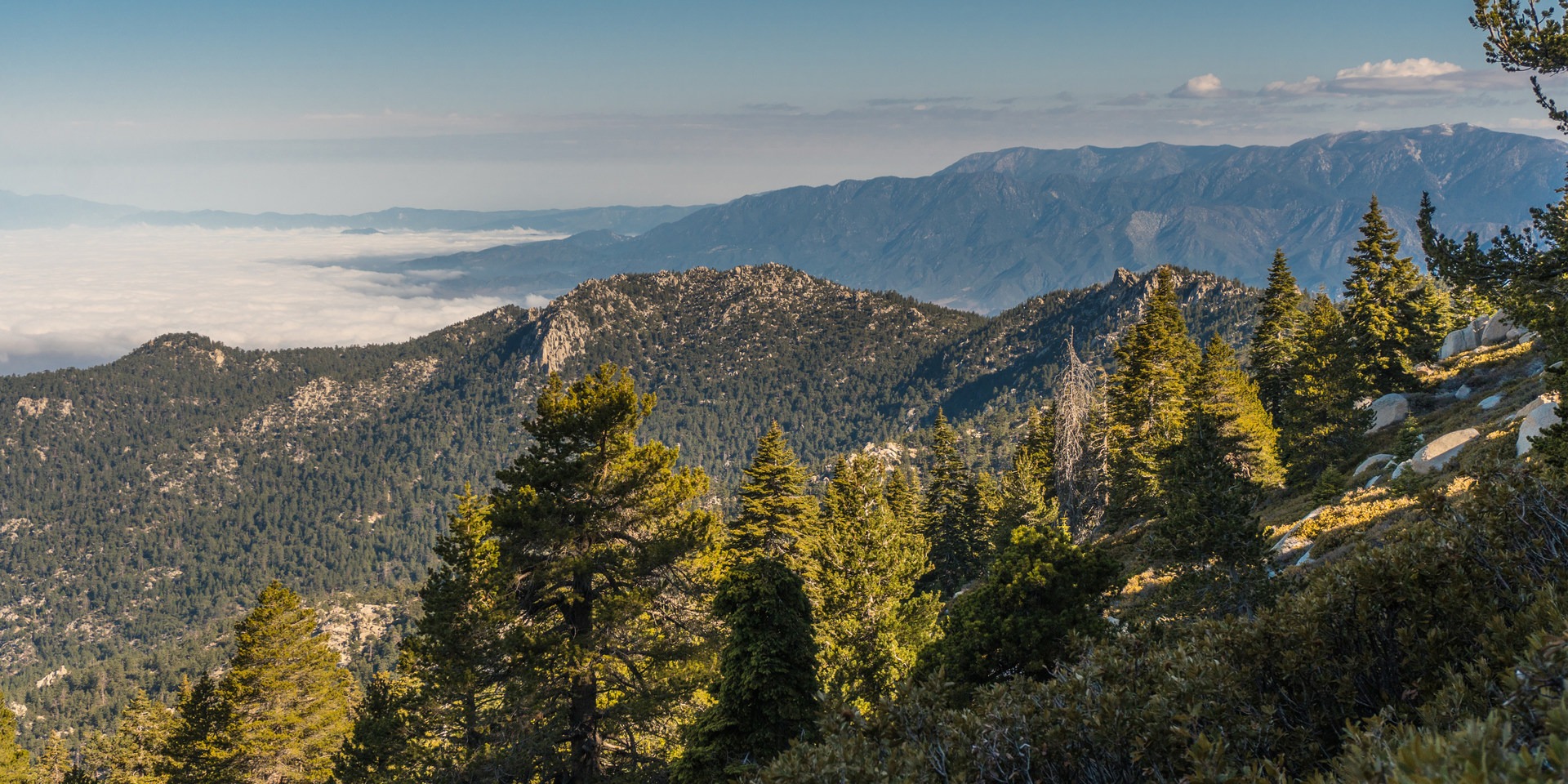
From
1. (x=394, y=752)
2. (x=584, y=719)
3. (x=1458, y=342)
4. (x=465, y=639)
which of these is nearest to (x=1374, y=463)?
(x=1458, y=342)

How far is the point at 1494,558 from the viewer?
804 cm

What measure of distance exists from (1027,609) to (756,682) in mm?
6775

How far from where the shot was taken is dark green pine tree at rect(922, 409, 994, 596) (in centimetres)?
5856

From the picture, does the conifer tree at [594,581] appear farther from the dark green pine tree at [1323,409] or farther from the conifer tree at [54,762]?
the conifer tree at [54,762]

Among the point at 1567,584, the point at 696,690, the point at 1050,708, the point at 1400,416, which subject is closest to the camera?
the point at 1567,584

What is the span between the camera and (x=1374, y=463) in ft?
112

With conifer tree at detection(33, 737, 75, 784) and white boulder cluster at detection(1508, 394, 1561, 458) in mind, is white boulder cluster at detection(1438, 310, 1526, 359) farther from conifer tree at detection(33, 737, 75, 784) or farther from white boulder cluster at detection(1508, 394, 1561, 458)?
conifer tree at detection(33, 737, 75, 784)

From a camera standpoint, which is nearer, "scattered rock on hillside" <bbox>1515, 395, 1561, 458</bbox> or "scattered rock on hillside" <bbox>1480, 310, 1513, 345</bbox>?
"scattered rock on hillside" <bbox>1515, 395, 1561, 458</bbox>

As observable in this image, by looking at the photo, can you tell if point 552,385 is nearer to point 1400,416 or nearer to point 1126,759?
point 1126,759

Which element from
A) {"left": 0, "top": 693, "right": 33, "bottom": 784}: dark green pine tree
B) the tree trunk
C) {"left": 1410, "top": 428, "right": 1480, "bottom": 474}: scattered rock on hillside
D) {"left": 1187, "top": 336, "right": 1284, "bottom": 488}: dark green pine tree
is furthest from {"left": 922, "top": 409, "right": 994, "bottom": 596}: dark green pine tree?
{"left": 0, "top": 693, "right": 33, "bottom": 784}: dark green pine tree

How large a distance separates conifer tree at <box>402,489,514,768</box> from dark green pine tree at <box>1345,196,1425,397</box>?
4866cm

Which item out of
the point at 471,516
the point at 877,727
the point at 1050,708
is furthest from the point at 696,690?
the point at 1050,708

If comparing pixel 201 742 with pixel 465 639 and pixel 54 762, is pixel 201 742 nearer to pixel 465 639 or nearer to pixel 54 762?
pixel 465 639

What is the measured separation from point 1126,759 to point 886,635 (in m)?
16.8
